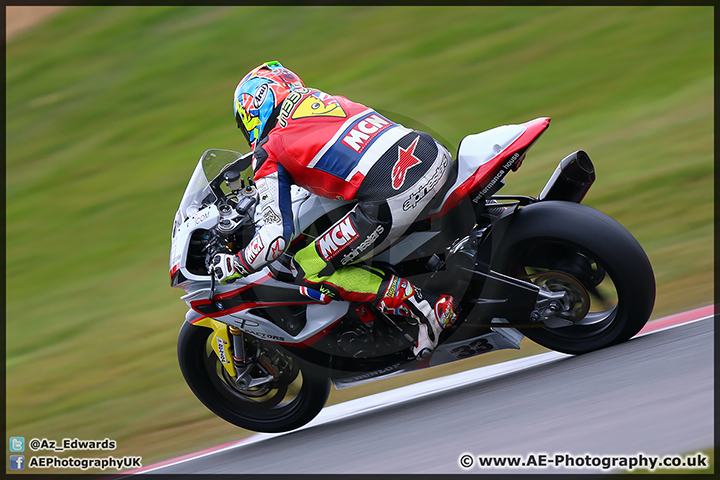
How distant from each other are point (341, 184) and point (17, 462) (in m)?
2.92

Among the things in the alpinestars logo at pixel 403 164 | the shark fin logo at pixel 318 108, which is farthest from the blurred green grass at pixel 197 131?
the shark fin logo at pixel 318 108

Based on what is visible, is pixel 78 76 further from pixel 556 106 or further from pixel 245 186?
pixel 245 186

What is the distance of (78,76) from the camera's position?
12.6 meters

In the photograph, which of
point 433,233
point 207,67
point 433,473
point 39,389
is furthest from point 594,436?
point 207,67

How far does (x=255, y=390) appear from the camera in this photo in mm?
3990

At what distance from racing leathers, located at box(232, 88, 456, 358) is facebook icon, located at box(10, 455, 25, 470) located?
88.6 inches

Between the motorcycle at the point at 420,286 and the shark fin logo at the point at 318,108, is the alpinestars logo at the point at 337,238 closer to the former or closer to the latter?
the motorcycle at the point at 420,286

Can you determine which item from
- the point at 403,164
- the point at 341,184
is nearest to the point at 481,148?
the point at 403,164

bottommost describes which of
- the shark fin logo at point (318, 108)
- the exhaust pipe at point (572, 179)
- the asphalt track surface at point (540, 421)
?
the asphalt track surface at point (540, 421)

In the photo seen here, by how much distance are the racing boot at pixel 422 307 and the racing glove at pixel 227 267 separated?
70 cm

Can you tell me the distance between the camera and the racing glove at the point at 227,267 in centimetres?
342

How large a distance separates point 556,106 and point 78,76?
8643 mm

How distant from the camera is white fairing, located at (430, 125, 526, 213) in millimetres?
3270

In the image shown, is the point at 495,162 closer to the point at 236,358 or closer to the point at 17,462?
the point at 236,358
